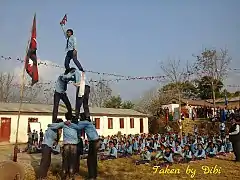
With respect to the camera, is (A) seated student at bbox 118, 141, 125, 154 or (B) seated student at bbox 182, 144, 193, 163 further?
(A) seated student at bbox 118, 141, 125, 154

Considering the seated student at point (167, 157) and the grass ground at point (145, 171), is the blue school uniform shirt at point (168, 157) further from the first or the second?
the grass ground at point (145, 171)

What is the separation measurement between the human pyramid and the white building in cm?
1481

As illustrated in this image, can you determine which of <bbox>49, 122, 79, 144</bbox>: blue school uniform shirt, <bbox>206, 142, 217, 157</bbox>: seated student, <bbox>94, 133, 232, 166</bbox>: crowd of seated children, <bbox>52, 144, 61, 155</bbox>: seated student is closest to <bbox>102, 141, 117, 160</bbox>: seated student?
<bbox>94, 133, 232, 166</bbox>: crowd of seated children

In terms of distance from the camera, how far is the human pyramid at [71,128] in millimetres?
10016

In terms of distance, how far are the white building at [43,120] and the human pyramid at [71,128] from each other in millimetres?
14807

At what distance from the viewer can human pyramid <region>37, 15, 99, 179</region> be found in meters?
10.0

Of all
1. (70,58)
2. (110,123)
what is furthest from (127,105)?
(70,58)

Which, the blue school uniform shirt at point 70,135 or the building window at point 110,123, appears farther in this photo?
the building window at point 110,123

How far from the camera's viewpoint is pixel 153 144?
18641 millimetres

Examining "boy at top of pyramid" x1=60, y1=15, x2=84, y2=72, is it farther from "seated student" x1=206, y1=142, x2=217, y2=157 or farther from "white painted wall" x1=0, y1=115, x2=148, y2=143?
"white painted wall" x1=0, y1=115, x2=148, y2=143

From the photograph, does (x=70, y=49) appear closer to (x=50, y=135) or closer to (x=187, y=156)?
(x=50, y=135)

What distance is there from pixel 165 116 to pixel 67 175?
27.2 metres

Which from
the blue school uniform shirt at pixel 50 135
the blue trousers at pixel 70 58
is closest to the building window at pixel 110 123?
the blue trousers at pixel 70 58

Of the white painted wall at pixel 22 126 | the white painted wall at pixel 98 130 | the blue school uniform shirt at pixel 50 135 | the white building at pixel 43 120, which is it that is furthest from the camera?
the white painted wall at pixel 98 130
